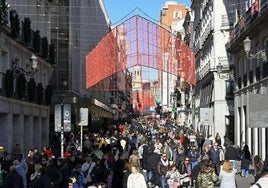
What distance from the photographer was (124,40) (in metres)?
36.0

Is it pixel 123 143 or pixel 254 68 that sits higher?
pixel 254 68

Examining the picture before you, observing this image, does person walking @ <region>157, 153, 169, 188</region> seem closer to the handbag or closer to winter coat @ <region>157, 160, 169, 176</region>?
winter coat @ <region>157, 160, 169, 176</region>

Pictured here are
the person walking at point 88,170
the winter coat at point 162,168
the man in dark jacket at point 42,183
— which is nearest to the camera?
the man in dark jacket at point 42,183

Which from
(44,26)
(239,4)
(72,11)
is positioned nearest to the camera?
(44,26)

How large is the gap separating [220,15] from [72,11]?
11226mm

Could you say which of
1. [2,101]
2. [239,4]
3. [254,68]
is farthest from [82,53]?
[2,101]

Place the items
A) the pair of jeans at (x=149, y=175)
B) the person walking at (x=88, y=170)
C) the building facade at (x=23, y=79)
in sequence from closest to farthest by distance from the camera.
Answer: the person walking at (x=88, y=170) → the pair of jeans at (x=149, y=175) → the building facade at (x=23, y=79)

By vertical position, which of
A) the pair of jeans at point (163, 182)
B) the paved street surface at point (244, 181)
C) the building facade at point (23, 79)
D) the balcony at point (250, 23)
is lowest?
the paved street surface at point (244, 181)

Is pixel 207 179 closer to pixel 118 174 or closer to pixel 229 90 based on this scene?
pixel 118 174

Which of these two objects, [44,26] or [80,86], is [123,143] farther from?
[80,86]

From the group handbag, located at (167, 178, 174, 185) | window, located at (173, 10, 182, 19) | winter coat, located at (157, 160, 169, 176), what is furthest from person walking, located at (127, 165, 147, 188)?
window, located at (173, 10, 182, 19)

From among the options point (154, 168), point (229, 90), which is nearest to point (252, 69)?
point (229, 90)

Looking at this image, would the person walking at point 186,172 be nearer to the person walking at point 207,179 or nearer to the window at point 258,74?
the person walking at point 207,179

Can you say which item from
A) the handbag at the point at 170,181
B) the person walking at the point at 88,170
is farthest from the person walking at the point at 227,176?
the person walking at the point at 88,170
